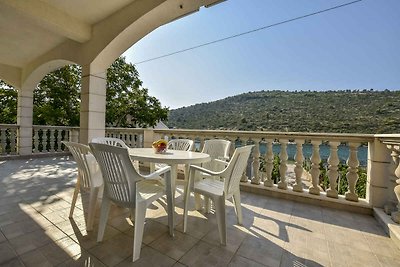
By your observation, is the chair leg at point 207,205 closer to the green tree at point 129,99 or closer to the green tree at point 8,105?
the green tree at point 129,99

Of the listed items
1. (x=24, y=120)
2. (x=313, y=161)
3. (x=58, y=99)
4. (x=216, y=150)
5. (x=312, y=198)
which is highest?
(x=58, y=99)

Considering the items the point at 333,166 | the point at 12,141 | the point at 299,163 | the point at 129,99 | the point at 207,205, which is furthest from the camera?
the point at 129,99

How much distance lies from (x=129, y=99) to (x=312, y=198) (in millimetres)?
9863

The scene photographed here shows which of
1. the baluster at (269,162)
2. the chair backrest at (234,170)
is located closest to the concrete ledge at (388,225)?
the baluster at (269,162)

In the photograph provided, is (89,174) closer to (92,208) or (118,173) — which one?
(92,208)

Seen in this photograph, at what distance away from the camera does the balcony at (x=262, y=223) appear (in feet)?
5.30

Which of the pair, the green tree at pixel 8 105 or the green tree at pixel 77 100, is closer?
the green tree at pixel 77 100

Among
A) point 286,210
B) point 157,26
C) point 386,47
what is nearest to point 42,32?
point 157,26

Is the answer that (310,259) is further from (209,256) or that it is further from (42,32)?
(42,32)

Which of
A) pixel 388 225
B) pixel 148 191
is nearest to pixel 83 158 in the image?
pixel 148 191

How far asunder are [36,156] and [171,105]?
742cm

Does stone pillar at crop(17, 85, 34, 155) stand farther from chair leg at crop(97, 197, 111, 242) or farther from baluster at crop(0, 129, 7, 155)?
chair leg at crop(97, 197, 111, 242)

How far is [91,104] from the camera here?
13.5 feet

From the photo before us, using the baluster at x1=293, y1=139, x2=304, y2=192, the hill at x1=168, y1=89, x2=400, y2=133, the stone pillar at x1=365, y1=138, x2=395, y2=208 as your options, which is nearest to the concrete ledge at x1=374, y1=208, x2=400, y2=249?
the stone pillar at x1=365, y1=138, x2=395, y2=208
